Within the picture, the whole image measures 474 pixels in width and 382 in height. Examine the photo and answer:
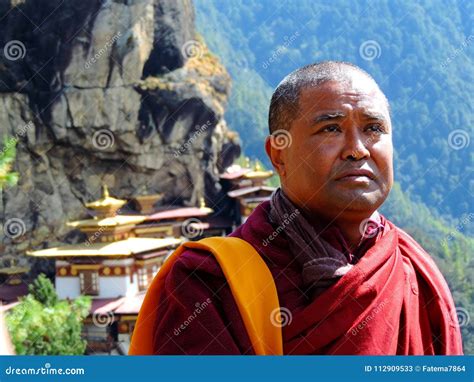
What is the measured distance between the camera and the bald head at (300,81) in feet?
3.63

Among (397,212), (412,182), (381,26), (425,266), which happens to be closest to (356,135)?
(425,266)

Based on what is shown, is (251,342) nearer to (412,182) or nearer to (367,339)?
(367,339)

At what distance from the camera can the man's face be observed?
107cm

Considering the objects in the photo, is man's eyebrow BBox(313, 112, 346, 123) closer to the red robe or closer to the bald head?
the bald head

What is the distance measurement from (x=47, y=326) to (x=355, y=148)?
718 centimetres

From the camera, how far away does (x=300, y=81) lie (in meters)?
1.12

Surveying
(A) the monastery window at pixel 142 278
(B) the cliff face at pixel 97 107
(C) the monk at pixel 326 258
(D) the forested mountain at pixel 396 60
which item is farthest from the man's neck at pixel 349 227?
(B) the cliff face at pixel 97 107

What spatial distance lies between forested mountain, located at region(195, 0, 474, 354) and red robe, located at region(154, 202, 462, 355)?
468 inches

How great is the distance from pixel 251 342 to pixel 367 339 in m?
0.16

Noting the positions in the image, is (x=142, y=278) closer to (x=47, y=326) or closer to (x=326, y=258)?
(x=47, y=326)

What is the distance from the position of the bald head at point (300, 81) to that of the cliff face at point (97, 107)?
617 inches

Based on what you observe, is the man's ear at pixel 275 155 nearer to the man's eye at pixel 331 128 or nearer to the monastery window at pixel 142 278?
the man's eye at pixel 331 128

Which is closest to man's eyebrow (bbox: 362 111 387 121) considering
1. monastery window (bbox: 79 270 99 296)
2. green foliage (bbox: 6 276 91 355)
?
green foliage (bbox: 6 276 91 355)

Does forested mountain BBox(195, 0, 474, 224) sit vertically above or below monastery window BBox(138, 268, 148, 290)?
above
